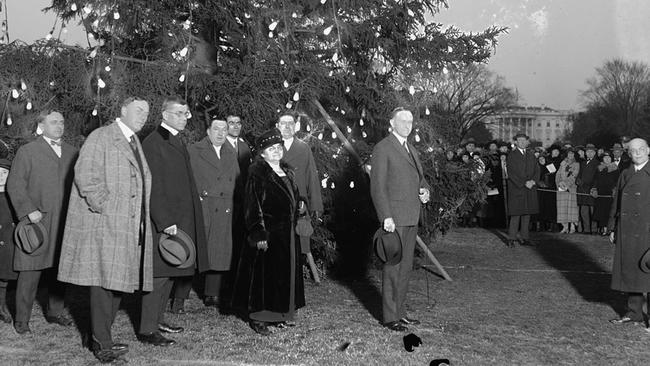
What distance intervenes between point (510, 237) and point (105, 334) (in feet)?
35.0

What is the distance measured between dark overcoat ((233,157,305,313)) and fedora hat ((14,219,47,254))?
1.86 m

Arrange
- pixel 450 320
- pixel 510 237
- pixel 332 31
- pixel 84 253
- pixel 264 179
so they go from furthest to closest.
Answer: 1. pixel 510 237
2. pixel 332 31
3. pixel 450 320
4. pixel 264 179
5. pixel 84 253

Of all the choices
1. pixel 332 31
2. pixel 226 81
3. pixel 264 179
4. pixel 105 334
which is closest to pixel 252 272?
pixel 264 179

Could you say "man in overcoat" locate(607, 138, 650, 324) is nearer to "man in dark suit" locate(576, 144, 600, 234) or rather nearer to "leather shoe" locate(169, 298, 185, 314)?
"leather shoe" locate(169, 298, 185, 314)

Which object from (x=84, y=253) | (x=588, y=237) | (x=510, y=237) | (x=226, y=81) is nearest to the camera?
(x=84, y=253)

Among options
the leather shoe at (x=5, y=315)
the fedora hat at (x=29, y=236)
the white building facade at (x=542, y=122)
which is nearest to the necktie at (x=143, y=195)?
the fedora hat at (x=29, y=236)

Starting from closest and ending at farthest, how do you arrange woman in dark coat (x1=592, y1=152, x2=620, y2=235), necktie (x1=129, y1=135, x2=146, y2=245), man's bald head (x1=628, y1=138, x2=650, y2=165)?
necktie (x1=129, y1=135, x2=146, y2=245) < man's bald head (x1=628, y1=138, x2=650, y2=165) < woman in dark coat (x1=592, y1=152, x2=620, y2=235)

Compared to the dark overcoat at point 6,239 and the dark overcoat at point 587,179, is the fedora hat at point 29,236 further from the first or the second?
the dark overcoat at point 587,179

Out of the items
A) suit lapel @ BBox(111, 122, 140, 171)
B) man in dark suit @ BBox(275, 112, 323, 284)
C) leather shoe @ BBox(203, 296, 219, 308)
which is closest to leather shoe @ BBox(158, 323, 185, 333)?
leather shoe @ BBox(203, 296, 219, 308)

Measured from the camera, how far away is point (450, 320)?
8.34 metres

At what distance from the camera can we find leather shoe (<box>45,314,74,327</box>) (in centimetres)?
806

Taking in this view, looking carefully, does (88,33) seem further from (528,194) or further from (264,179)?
(528,194)

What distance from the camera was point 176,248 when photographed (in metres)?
7.00

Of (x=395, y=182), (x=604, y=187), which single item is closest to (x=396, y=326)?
(x=395, y=182)
